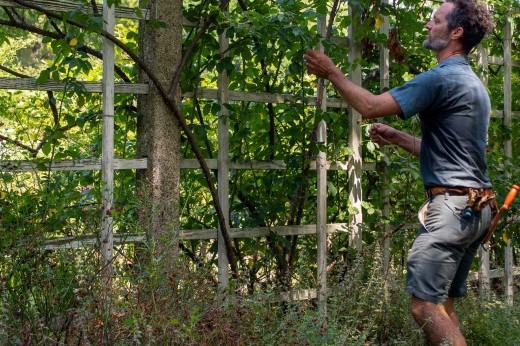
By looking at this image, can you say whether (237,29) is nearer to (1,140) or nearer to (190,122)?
(190,122)

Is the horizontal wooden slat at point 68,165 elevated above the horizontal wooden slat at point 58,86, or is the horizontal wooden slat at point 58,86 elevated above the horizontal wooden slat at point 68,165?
the horizontal wooden slat at point 58,86

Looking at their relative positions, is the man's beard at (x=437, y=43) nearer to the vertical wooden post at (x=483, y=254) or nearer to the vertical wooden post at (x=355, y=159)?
the vertical wooden post at (x=355, y=159)

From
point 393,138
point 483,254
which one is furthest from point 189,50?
point 483,254

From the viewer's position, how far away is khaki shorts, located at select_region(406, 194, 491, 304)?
4.21m

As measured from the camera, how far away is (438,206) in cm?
427

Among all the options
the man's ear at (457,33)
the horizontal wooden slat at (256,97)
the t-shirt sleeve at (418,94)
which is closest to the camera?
the t-shirt sleeve at (418,94)

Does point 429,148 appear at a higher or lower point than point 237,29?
lower

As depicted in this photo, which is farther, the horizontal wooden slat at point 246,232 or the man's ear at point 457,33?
the horizontal wooden slat at point 246,232

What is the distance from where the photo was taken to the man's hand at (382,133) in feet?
15.3

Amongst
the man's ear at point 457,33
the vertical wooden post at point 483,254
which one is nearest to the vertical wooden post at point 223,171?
the man's ear at point 457,33

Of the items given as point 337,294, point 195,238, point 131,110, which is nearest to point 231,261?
point 195,238

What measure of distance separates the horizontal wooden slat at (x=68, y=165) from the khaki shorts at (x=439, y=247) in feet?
5.27

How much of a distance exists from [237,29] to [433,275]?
5.81 feet

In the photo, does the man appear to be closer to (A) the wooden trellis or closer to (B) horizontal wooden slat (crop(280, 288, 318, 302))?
(A) the wooden trellis
